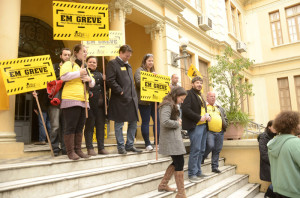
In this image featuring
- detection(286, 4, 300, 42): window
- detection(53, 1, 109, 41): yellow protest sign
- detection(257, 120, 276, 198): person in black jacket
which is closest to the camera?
detection(53, 1, 109, 41): yellow protest sign

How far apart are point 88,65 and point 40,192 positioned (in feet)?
7.70

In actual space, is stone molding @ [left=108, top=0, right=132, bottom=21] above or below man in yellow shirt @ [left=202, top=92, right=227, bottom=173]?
above

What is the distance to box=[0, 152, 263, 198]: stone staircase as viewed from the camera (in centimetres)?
288

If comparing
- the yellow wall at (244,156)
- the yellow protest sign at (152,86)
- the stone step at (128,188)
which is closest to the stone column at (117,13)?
the yellow protest sign at (152,86)

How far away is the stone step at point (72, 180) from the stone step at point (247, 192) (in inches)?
77.9

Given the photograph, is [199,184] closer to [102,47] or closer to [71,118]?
[71,118]

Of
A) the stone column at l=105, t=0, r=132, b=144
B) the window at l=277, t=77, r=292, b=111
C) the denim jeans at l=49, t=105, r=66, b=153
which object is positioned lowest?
the denim jeans at l=49, t=105, r=66, b=153

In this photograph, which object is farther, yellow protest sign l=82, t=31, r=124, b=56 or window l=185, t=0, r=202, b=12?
window l=185, t=0, r=202, b=12

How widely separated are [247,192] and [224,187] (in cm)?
83

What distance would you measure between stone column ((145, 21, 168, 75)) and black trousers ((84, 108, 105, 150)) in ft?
12.8

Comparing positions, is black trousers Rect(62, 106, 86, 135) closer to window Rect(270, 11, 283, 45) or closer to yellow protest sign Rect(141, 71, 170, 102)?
yellow protest sign Rect(141, 71, 170, 102)

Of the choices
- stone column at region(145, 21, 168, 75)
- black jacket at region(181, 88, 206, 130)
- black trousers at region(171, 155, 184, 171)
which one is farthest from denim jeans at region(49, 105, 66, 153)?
stone column at region(145, 21, 168, 75)

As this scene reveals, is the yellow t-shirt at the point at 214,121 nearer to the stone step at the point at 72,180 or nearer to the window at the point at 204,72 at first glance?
the stone step at the point at 72,180

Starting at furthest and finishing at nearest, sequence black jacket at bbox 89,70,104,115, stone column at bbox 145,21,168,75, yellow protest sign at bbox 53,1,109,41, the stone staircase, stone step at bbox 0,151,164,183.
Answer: stone column at bbox 145,21,168,75
black jacket at bbox 89,70,104,115
yellow protest sign at bbox 53,1,109,41
stone step at bbox 0,151,164,183
the stone staircase
